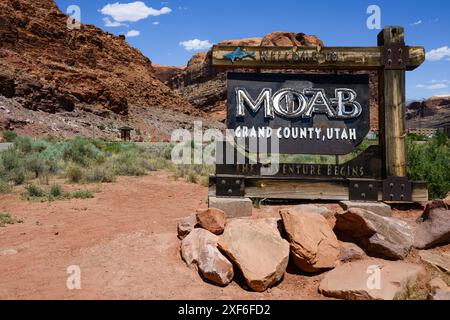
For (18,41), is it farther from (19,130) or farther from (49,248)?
(49,248)

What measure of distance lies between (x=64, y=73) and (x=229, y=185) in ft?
175

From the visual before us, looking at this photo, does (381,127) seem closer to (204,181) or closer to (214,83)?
(204,181)

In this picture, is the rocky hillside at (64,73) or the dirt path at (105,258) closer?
the dirt path at (105,258)

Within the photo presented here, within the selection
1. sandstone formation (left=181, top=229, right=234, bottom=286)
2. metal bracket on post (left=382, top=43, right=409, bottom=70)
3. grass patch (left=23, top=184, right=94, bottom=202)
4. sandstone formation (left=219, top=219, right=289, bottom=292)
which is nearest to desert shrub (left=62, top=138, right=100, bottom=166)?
grass patch (left=23, top=184, right=94, bottom=202)

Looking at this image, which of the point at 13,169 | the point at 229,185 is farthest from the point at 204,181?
the point at 229,185

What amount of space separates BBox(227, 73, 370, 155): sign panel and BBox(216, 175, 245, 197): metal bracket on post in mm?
651

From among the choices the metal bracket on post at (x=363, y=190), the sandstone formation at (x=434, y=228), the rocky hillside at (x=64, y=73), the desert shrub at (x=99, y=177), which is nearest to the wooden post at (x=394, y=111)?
the metal bracket on post at (x=363, y=190)

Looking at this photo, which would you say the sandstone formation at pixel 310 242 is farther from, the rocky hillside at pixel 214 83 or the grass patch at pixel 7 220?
the rocky hillside at pixel 214 83

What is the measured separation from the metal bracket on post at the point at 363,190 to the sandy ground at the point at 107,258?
36cm

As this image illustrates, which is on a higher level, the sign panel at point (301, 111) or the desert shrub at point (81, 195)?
the sign panel at point (301, 111)

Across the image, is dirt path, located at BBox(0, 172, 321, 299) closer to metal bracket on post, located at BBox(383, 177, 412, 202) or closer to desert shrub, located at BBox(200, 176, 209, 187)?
metal bracket on post, located at BBox(383, 177, 412, 202)

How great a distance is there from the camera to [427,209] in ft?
16.1

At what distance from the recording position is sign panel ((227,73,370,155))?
18.6 ft

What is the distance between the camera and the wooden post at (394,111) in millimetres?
5559
